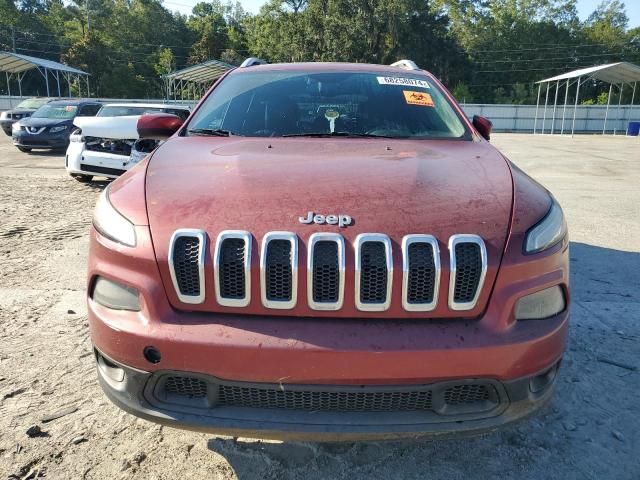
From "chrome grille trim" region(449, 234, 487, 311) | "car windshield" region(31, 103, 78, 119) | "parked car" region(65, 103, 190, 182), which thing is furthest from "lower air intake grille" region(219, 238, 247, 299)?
"car windshield" region(31, 103, 78, 119)

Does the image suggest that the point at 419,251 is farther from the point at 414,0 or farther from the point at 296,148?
the point at 414,0

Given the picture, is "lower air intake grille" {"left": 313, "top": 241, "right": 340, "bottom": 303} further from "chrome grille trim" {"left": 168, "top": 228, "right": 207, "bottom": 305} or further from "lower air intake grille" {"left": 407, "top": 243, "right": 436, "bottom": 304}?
"chrome grille trim" {"left": 168, "top": 228, "right": 207, "bottom": 305}

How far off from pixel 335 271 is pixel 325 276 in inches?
1.5

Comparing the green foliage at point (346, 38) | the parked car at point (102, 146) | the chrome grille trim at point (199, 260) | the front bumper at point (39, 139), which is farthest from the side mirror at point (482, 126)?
the green foliage at point (346, 38)

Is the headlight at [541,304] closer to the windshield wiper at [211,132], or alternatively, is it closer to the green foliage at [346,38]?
the windshield wiper at [211,132]

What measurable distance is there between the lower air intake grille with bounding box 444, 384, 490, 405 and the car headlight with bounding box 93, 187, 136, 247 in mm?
1220

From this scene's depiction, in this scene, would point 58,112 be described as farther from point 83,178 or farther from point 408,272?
point 408,272

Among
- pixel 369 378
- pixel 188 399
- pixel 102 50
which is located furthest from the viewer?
pixel 102 50

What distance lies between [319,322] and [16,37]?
75.3 meters

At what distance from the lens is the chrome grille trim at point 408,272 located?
1728 mm

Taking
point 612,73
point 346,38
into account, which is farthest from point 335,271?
point 346,38

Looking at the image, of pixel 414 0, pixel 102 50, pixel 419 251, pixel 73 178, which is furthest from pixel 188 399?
pixel 102 50

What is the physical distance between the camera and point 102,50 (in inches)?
2173

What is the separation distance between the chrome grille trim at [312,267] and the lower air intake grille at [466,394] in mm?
491
